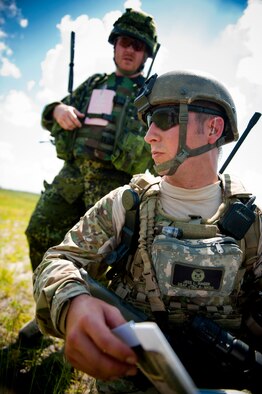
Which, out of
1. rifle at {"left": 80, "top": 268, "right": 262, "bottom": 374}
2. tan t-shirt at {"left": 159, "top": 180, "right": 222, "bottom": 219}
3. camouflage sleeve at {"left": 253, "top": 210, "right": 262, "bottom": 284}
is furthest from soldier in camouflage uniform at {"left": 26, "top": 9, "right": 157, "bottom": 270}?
rifle at {"left": 80, "top": 268, "right": 262, "bottom": 374}

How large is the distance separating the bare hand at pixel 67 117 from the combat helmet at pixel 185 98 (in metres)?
1.47

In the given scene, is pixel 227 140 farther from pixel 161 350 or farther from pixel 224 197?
pixel 161 350

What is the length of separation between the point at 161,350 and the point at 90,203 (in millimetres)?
2980

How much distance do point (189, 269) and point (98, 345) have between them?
3.16 ft

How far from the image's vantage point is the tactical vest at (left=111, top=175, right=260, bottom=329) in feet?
6.52

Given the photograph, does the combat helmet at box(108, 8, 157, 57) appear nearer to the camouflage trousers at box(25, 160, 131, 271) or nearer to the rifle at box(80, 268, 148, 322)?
the camouflage trousers at box(25, 160, 131, 271)

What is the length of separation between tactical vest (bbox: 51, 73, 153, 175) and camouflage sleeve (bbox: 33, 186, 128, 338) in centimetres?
153

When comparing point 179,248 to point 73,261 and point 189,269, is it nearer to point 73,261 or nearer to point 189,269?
point 189,269

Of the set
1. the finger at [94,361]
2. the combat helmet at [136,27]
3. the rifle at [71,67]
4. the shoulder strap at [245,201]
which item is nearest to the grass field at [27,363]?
the finger at [94,361]

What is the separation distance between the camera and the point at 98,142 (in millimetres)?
3938

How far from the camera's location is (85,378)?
3.04m

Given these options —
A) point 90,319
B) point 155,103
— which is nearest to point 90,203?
point 155,103

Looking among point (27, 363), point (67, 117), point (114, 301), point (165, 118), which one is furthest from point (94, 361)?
point (67, 117)

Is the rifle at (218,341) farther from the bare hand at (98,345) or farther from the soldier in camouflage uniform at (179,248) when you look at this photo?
the bare hand at (98,345)
